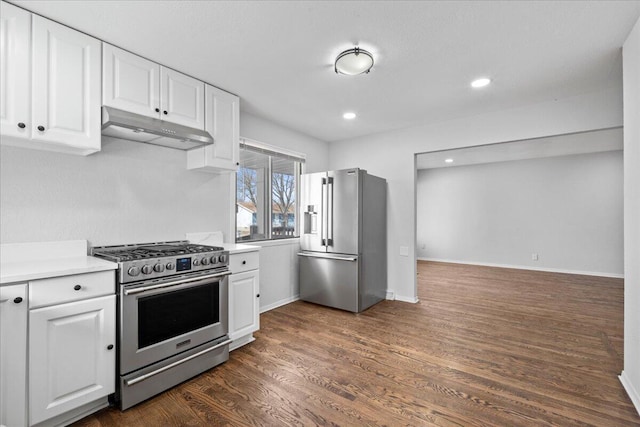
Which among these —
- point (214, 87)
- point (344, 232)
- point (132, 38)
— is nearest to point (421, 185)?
point (344, 232)

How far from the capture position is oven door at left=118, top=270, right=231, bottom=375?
6.30 ft

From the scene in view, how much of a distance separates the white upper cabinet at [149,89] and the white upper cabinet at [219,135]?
0.34ft

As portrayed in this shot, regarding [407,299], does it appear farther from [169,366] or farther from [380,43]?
[380,43]

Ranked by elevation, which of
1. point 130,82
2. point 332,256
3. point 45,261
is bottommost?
point 332,256

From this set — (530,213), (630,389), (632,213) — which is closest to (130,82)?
(632,213)

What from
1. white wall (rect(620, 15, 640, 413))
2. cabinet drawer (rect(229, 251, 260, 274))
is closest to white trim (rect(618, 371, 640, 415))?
white wall (rect(620, 15, 640, 413))

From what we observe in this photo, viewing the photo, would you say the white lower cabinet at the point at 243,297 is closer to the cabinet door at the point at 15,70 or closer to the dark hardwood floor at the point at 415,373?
the dark hardwood floor at the point at 415,373

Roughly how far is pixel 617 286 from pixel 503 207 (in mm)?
2450

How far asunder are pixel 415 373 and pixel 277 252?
7.49 ft

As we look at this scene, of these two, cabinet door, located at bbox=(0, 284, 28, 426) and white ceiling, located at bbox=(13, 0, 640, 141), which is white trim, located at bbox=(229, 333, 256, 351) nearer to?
cabinet door, located at bbox=(0, 284, 28, 426)

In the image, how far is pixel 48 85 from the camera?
1875 millimetres

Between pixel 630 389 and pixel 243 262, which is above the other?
pixel 243 262

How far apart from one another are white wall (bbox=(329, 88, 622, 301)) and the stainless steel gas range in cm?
270

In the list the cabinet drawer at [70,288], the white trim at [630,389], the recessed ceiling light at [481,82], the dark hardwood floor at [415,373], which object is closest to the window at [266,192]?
the dark hardwood floor at [415,373]
